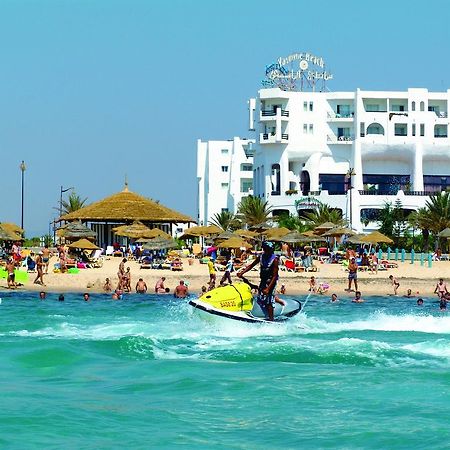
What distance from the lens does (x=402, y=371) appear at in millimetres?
18469

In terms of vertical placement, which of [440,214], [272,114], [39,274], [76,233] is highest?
[272,114]

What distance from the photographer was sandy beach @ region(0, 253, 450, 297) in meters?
42.1

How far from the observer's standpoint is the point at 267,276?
71.1 feet

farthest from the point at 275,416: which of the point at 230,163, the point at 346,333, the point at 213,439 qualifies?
the point at 230,163

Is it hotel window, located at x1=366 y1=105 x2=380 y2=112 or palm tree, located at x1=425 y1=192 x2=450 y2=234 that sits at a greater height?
hotel window, located at x1=366 y1=105 x2=380 y2=112

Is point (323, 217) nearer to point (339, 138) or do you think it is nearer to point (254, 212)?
point (254, 212)

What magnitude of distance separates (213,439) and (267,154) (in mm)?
67461

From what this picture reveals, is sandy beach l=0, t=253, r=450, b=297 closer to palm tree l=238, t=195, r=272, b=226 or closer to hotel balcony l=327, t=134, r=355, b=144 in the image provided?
palm tree l=238, t=195, r=272, b=226

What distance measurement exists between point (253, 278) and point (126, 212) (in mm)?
18598

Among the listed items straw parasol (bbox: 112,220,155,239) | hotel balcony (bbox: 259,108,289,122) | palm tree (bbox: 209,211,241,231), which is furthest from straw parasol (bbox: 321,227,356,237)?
hotel balcony (bbox: 259,108,289,122)

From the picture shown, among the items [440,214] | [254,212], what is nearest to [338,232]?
[440,214]

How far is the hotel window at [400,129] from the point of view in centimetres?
7806

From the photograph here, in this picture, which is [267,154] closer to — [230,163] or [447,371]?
[230,163]

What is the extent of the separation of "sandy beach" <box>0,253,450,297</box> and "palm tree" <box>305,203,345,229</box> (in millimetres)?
18882
